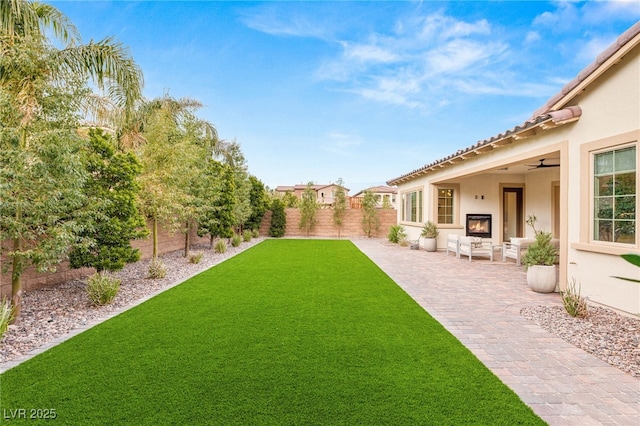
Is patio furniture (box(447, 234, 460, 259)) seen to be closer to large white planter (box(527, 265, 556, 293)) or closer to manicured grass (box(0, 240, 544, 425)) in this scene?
large white planter (box(527, 265, 556, 293))

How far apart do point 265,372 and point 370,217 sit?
18.5 metres

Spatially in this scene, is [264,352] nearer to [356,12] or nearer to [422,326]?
[422,326]

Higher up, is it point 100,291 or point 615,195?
point 615,195

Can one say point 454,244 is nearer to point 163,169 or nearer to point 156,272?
point 156,272

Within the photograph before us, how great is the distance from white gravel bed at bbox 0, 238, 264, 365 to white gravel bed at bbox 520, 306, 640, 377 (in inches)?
262

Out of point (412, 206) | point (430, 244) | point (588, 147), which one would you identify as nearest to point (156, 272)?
point (588, 147)

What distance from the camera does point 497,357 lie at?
12.3ft

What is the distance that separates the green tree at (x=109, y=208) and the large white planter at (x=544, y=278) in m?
8.33

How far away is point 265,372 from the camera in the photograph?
10.8 feet

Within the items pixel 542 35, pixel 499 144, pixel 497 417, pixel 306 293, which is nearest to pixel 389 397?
pixel 497 417

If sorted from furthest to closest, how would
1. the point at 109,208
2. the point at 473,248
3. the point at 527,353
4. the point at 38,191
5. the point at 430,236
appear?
1. the point at 430,236
2. the point at 473,248
3. the point at 109,208
4. the point at 38,191
5. the point at 527,353

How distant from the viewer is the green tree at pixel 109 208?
6293 mm

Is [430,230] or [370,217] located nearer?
[430,230]

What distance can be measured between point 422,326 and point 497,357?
3.73 feet
